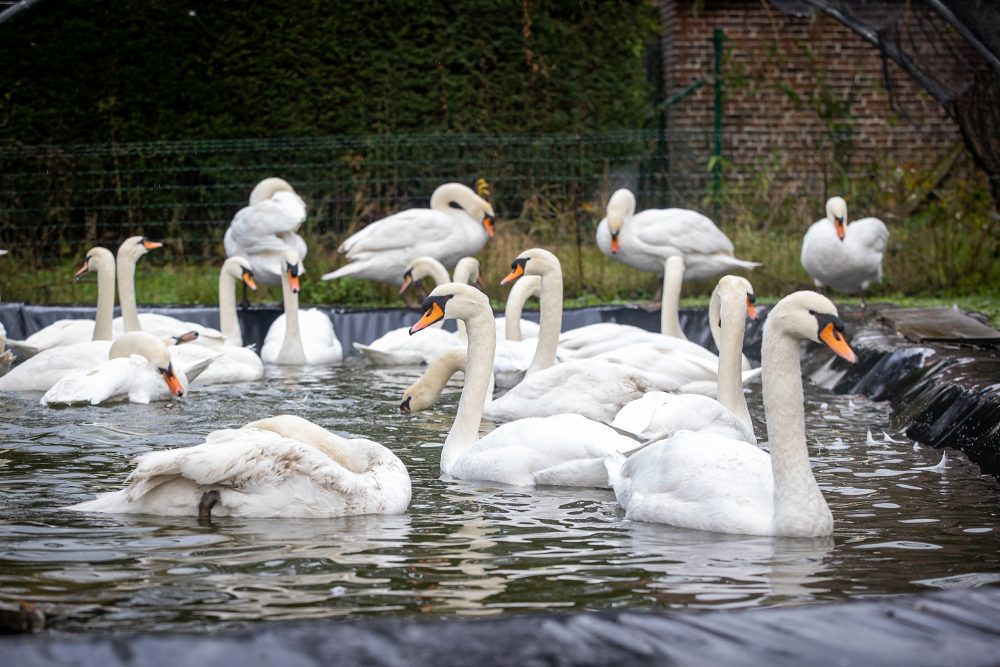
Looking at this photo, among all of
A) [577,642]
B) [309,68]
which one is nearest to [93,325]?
[309,68]

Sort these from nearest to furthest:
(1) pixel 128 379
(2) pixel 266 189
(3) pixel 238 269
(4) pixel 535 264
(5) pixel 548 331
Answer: (1) pixel 128 379 < (5) pixel 548 331 < (4) pixel 535 264 < (3) pixel 238 269 < (2) pixel 266 189

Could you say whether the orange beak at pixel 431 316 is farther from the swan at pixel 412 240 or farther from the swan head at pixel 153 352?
the swan at pixel 412 240

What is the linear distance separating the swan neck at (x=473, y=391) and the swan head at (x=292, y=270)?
14.4 ft

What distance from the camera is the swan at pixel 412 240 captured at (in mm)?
13250

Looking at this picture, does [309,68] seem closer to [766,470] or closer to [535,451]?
[535,451]

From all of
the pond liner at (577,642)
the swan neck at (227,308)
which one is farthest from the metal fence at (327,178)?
the pond liner at (577,642)

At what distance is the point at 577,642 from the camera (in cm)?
316

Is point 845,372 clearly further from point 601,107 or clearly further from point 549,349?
point 601,107

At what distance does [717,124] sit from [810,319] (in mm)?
12824

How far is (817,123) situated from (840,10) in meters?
7.99

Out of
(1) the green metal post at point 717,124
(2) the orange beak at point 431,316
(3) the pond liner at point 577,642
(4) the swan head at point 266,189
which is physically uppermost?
(1) the green metal post at point 717,124

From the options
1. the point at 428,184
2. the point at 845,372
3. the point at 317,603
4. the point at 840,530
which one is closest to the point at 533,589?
the point at 317,603

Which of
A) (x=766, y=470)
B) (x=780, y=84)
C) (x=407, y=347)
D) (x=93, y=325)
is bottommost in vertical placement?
(x=766, y=470)

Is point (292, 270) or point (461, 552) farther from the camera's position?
point (292, 270)
